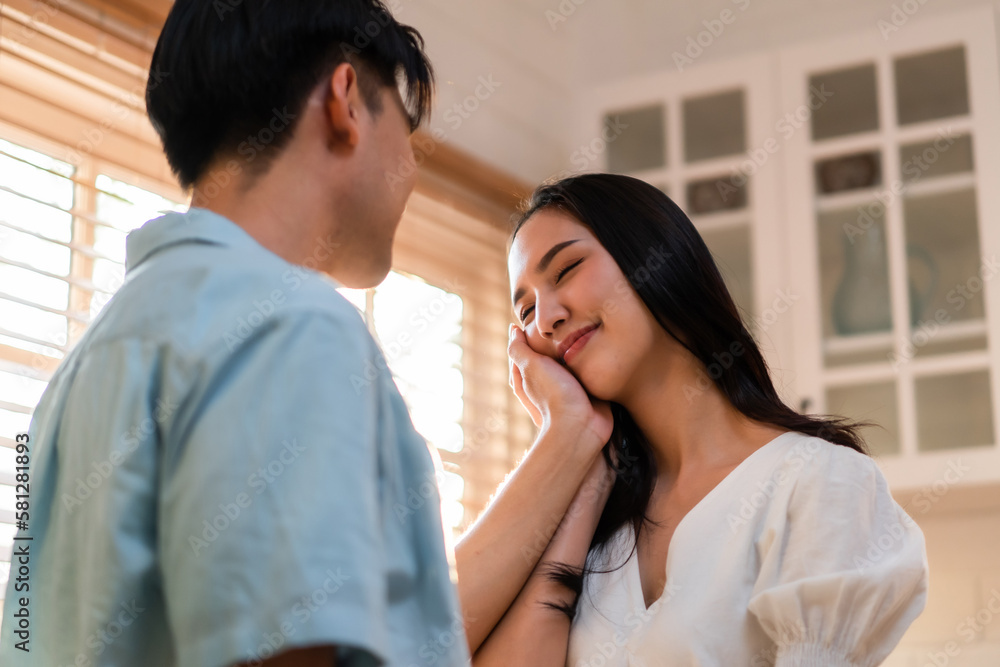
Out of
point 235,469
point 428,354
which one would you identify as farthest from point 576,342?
point 428,354

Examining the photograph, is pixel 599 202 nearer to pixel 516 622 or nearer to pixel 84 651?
pixel 516 622

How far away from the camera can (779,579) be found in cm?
123

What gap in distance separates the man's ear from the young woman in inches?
26.6

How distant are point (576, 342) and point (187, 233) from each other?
2.78 ft

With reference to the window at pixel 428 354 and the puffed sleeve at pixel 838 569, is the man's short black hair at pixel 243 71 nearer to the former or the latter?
the puffed sleeve at pixel 838 569

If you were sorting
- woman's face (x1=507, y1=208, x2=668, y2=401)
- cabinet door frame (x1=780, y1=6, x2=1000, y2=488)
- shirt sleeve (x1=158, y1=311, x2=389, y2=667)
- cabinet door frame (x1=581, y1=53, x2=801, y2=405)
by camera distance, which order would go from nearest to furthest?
shirt sleeve (x1=158, y1=311, x2=389, y2=667) < woman's face (x1=507, y1=208, x2=668, y2=401) < cabinet door frame (x1=780, y1=6, x2=1000, y2=488) < cabinet door frame (x1=581, y1=53, x2=801, y2=405)

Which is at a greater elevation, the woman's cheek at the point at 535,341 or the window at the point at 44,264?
the woman's cheek at the point at 535,341

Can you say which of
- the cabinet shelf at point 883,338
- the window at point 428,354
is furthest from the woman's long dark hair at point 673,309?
the cabinet shelf at point 883,338

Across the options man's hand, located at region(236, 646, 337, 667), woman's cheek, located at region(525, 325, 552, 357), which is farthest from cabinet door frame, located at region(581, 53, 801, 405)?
man's hand, located at region(236, 646, 337, 667)

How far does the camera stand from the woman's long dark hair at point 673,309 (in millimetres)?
1466

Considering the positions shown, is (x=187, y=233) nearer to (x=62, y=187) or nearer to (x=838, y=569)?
(x=838, y=569)

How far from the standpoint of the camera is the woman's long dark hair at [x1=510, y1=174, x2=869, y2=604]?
1.47m

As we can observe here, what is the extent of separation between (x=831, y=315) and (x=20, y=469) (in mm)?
2230

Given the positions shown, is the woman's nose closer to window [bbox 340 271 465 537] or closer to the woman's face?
the woman's face
